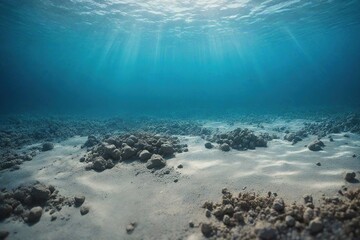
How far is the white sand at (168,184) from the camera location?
4363 mm

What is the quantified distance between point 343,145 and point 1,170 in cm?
1160

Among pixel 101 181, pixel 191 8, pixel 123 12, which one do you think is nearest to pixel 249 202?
pixel 101 181

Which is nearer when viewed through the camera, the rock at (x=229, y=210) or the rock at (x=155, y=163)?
the rock at (x=229, y=210)

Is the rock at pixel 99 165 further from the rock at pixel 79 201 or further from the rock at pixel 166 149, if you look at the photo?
the rock at pixel 166 149

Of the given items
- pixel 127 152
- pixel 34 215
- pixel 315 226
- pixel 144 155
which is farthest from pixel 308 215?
pixel 127 152

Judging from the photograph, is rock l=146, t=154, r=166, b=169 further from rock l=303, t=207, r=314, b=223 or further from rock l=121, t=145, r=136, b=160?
rock l=303, t=207, r=314, b=223

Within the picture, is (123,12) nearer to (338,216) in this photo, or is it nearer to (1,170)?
(1,170)

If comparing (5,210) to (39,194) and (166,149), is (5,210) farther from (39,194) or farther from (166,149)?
(166,149)

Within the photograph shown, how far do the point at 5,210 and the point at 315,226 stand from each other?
217 inches

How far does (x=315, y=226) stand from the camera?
10.5ft

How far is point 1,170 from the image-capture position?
751 centimetres

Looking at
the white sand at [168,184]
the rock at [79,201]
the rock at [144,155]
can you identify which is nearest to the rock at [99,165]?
the white sand at [168,184]

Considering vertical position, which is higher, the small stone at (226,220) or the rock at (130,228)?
the small stone at (226,220)

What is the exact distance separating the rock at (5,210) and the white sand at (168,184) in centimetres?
17
